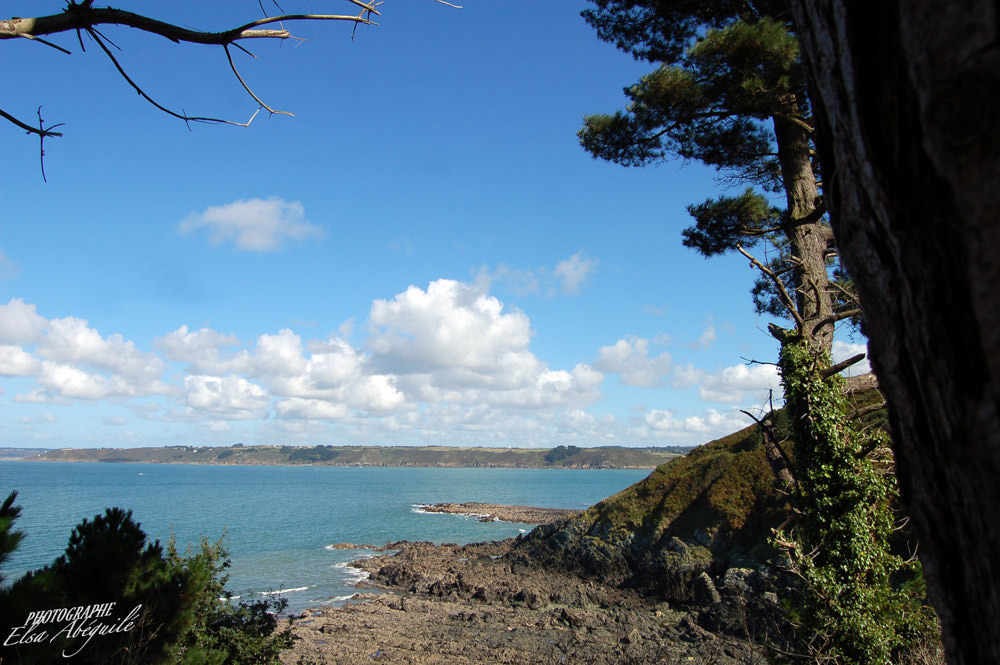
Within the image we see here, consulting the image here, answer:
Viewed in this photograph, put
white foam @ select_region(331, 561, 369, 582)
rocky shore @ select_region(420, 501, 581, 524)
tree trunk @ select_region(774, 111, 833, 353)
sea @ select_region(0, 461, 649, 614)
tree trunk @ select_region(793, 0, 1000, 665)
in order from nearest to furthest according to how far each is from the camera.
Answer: tree trunk @ select_region(793, 0, 1000, 665) → tree trunk @ select_region(774, 111, 833, 353) → sea @ select_region(0, 461, 649, 614) → white foam @ select_region(331, 561, 369, 582) → rocky shore @ select_region(420, 501, 581, 524)

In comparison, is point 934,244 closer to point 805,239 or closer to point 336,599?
point 805,239

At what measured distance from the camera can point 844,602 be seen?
8.48 m

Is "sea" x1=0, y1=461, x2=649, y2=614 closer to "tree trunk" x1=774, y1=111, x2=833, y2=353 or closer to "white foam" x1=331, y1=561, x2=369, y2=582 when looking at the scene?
"white foam" x1=331, y1=561, x2=369, y2=582

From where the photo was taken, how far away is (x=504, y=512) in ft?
232

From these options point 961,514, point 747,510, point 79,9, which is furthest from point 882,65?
point 747,510

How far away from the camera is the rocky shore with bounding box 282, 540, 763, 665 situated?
56.6 feet

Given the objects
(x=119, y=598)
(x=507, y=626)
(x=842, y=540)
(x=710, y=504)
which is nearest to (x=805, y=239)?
(x=842, y=540)

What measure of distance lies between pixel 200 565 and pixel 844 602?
374 inches

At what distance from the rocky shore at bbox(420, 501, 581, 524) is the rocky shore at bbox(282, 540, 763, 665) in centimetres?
3493

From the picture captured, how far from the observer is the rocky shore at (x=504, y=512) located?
63.5 metres

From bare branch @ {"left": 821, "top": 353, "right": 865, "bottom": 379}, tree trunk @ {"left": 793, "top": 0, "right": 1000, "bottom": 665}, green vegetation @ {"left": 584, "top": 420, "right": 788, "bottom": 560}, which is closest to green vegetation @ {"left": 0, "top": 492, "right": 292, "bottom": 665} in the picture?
tree trunk @ {"left": 793, "top": 0, "right": 1000, "bottom": 665}

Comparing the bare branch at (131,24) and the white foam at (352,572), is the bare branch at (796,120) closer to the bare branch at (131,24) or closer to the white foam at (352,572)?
the bare branch at (131,24)

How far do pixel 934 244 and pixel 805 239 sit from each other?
31.7ft

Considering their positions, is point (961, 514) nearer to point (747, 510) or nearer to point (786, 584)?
point (786, 584)
